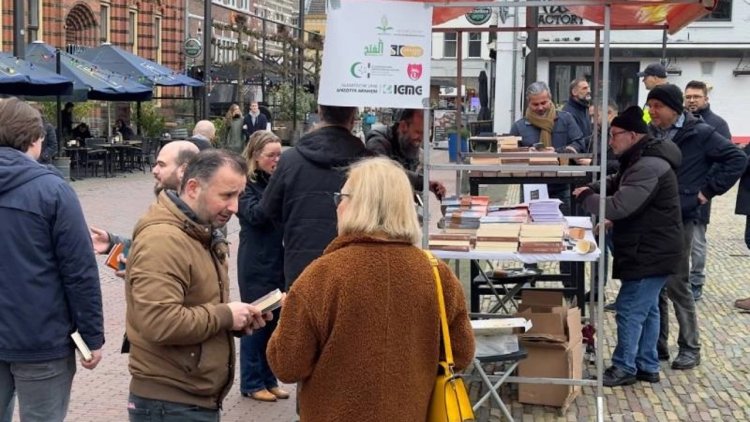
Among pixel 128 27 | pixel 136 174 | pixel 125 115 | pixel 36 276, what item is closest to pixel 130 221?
pixel 136 174

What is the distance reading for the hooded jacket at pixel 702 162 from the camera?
817cm

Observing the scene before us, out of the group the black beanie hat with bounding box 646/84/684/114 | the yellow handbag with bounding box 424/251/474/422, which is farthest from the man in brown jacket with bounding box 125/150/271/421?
the black beanie hat with bounding box 646/84/684/114

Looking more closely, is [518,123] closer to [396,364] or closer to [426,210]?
[426,210]

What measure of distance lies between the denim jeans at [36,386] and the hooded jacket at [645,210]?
3621 mm

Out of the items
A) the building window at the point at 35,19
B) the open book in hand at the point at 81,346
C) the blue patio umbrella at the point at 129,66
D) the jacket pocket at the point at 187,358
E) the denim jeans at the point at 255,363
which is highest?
the building window at the point at 35,19

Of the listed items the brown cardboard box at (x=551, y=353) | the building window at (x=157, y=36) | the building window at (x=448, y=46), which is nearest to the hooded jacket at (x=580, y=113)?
the brown cardboard box at (x=551, y=353)

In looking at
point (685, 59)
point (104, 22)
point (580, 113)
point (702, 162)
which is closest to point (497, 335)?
point (702, 162)

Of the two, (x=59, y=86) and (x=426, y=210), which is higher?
(x=59, y=86)

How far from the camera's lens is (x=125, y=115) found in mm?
33594

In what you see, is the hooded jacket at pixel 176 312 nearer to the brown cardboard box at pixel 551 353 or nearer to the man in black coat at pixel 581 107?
the brown cardboard box at pixel 551 353

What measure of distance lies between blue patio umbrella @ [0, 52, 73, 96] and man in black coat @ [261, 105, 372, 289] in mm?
14523

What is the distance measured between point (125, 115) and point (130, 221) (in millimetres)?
18444

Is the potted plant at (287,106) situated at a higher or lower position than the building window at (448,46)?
lower

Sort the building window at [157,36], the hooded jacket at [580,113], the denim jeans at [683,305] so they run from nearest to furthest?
1. the denim jeans at [683,305]
2. the hooded jacket at [580,113]
3. the building window at [157,36]
